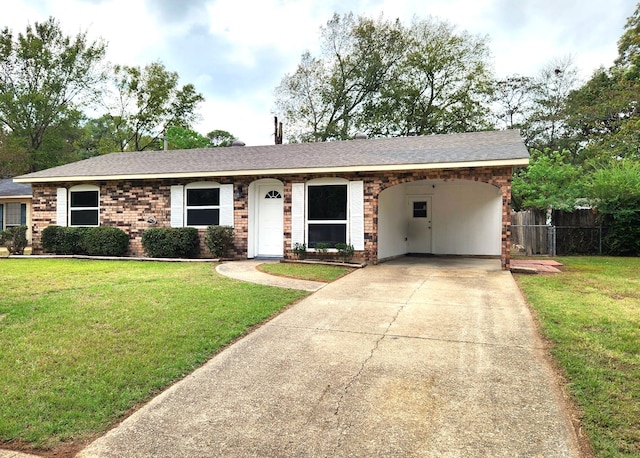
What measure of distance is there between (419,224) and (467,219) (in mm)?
1599

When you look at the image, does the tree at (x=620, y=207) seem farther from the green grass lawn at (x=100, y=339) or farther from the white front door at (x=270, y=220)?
the green grass lawn at (x=100, y=339)

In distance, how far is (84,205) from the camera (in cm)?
1274

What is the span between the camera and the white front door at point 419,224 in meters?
14.2

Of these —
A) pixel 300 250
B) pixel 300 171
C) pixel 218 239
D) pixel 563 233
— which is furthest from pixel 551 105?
pixel 218 239

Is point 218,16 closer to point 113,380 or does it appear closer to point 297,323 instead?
point 297,323

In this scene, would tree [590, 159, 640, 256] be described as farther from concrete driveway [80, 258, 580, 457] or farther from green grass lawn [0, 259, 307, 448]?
green grass lawn [0, 259, 307, 448]

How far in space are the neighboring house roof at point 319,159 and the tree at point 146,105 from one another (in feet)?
57.9

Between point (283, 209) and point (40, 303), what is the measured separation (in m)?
6.74

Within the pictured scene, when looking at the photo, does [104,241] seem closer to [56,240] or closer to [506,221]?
[56,240]

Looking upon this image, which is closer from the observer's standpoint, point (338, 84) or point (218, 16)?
point (218, 16)

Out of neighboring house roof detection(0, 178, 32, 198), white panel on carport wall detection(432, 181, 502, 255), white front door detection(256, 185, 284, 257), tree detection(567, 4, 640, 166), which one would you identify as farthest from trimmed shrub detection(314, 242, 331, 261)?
tree detection(567, 4, 640, 166)

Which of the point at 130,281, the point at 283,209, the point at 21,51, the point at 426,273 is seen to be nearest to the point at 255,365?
the point at 130,281

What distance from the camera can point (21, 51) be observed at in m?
26.6

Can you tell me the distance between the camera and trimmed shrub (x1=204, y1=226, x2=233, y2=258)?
1121 cm
